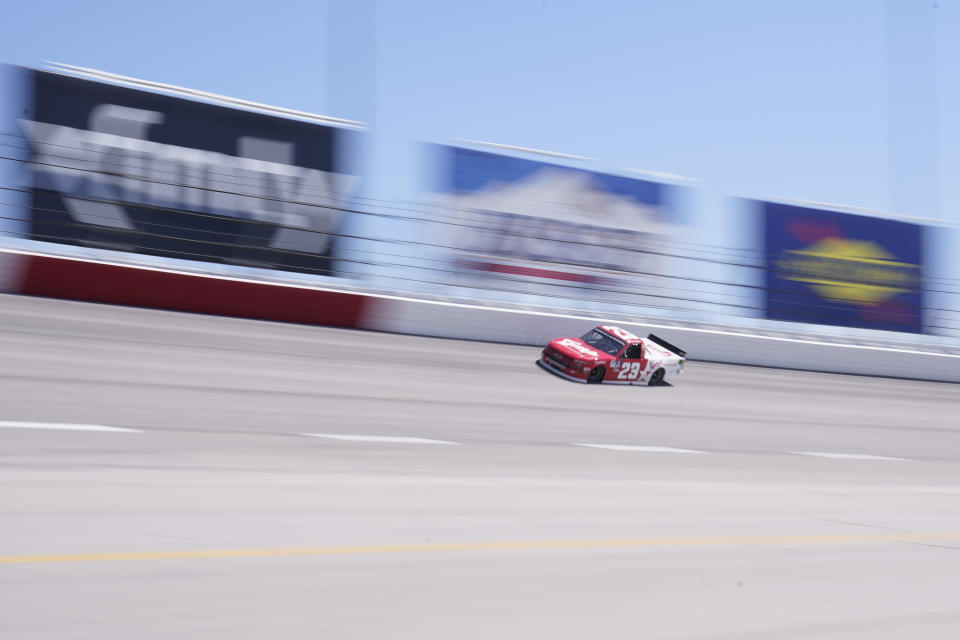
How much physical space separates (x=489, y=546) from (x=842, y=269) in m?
17.4

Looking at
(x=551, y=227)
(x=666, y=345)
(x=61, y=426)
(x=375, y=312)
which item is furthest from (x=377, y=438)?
(x=551, y=227)

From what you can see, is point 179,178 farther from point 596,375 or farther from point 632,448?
point 632,448

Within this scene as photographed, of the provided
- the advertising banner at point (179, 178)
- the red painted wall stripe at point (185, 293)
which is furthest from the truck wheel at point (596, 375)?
the advertising banner at point (179, 178)

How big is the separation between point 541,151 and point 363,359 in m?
6.60

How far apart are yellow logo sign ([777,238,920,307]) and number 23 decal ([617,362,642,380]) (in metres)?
6.28

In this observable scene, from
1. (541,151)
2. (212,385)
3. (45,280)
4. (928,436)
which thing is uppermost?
(541,151)

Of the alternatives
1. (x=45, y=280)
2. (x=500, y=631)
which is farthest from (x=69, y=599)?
(x=45, y=280)

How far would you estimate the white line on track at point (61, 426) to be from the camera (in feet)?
28.6

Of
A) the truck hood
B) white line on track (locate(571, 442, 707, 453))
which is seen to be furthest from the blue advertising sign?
white line on track (locate(571, 442, 707, 453))

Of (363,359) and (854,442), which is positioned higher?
(363,359)

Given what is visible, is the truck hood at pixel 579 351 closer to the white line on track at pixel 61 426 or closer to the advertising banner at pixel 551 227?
the advertising banner at pixel 551 227

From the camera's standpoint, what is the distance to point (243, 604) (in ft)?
16.2

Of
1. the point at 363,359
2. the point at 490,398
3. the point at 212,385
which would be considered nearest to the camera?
the point at 212,385

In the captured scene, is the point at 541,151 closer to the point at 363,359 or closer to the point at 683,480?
the point at 363,359
